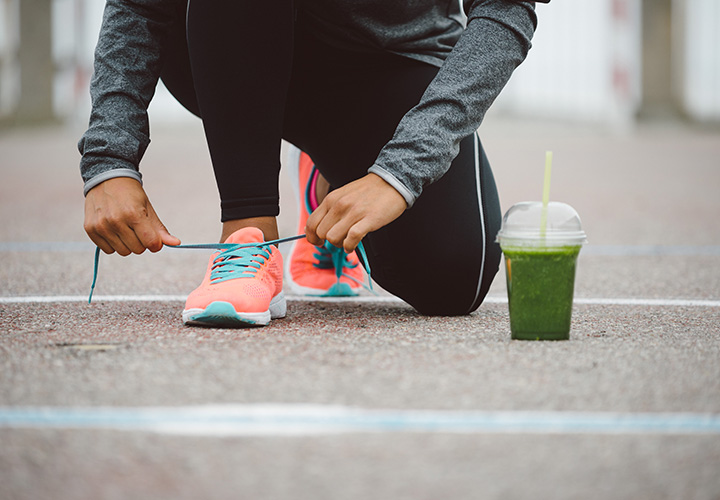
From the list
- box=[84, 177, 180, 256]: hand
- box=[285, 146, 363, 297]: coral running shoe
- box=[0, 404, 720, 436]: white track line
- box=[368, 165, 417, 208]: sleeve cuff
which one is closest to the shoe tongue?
box=[84, 177, 180, 256]: hand

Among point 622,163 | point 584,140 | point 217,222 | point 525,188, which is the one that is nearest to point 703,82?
point 584,140

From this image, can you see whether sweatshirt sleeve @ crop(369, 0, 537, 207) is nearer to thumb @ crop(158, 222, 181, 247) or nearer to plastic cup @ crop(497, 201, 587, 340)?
plastic cup @ crop(497, 201, 587, 340)

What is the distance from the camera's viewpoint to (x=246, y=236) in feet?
4.90

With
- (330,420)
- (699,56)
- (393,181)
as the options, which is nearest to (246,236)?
(393,181)

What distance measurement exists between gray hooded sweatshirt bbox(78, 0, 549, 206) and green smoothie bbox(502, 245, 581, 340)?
211 millimetres

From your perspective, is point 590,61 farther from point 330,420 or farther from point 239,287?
point 330,420

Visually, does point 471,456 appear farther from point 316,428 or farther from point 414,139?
point 414,139

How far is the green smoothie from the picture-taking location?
4.28 ft

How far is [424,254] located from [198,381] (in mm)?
651

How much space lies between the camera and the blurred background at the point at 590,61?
11.1 meters

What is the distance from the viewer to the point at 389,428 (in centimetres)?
95

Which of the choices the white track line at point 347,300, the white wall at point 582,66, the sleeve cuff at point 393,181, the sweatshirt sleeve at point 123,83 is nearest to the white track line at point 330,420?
the sleeve cuff at point 393,181

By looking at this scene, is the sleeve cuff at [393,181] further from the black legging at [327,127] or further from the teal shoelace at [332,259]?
the teal shoelace at [332,259]

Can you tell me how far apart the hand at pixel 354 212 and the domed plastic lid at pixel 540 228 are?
7.2 inches
